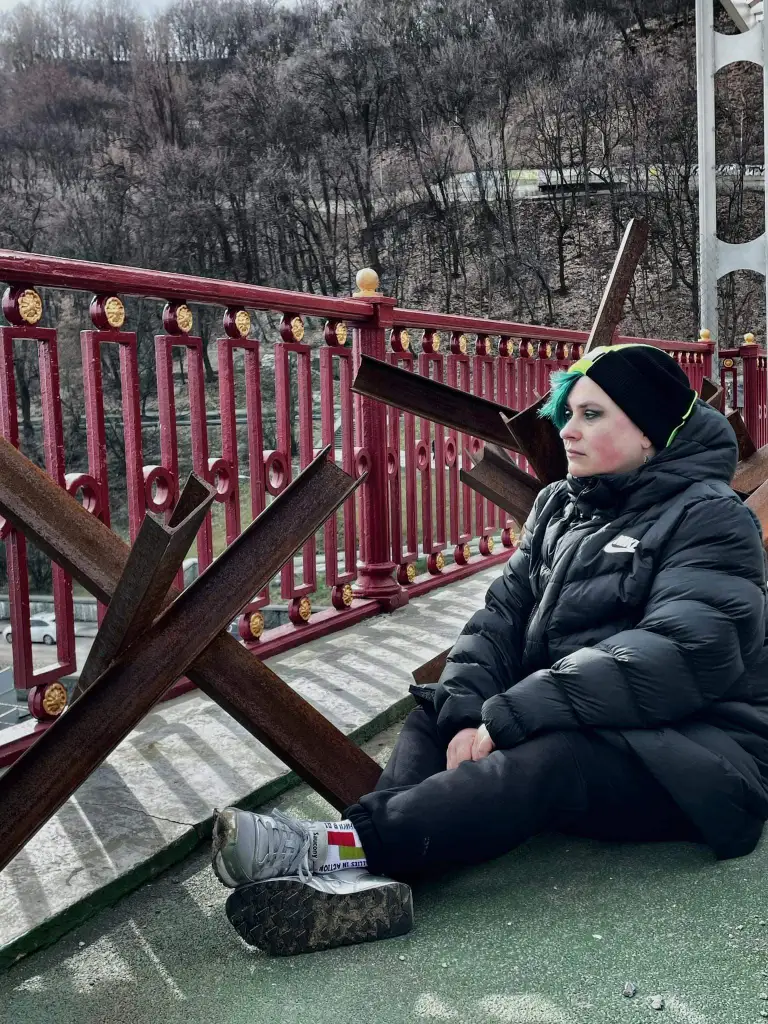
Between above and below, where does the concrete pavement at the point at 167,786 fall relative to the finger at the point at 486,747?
below

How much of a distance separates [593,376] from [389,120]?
44648 mm

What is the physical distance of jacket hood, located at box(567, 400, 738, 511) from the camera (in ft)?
6.10

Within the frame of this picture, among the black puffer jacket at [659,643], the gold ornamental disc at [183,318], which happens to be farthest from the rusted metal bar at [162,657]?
the gold ornamental disc at [183,318]

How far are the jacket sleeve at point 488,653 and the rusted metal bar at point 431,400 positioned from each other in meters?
0.39

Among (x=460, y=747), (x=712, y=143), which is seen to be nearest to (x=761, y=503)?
(x=460, y=747)

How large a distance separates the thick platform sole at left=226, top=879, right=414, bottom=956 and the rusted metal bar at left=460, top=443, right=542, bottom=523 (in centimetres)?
126

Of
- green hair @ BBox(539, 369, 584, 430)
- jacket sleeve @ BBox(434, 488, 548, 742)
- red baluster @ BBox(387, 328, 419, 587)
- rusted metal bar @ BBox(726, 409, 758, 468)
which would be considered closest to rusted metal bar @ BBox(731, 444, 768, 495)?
rusted metal bar @ BBox(726, 409, 758, 468)

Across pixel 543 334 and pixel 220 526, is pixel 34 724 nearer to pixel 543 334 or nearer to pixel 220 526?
pixel 543 334

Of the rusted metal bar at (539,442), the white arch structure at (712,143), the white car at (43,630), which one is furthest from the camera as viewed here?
the white car at (43,630)

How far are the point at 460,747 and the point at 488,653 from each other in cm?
27

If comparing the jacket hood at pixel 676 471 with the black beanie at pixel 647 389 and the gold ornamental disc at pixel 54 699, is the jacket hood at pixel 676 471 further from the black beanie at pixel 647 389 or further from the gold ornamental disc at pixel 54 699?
the gold ornamental disc at pixel 54 699

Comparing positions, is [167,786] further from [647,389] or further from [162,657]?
[647,389]

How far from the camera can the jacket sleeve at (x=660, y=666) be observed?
66.1 inches

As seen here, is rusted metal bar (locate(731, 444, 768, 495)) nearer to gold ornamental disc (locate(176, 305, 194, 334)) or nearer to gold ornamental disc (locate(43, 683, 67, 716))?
gold ornamental disc (locate(176, 305, 194, 334))
